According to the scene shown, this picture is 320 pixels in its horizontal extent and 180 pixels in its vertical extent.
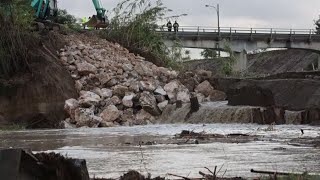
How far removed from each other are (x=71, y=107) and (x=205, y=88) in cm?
624

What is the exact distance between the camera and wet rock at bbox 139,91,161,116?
22594 mm

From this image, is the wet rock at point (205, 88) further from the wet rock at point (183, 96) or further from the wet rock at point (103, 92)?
the wet rock at point (103, 92)

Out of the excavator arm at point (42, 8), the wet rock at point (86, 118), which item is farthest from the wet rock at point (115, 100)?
the excavator arm at point (42, 8)

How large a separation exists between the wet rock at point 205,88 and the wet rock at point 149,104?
2742 mm

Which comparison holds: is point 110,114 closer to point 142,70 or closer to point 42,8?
point 142,70

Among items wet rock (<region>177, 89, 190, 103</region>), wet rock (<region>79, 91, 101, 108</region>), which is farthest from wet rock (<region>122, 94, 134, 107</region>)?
wet rock (<region>177, 89, 190, 103</region>)

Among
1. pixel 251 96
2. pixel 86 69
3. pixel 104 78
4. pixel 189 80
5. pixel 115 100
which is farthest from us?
pixel 189 80

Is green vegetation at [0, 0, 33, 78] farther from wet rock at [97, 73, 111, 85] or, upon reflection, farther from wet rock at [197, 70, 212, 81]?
wet rock at [197, 70, 212, 81]

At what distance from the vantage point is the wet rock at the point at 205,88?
81.8 feet

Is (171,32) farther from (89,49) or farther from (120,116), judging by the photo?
(120,116)

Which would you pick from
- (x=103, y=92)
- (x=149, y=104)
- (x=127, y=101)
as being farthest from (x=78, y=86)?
(x=149, y=104)

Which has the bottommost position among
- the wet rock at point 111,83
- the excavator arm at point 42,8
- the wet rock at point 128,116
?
the wet rock at point 128,116

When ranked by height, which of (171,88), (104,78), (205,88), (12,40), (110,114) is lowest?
(110,114)

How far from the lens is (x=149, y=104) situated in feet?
74.5
